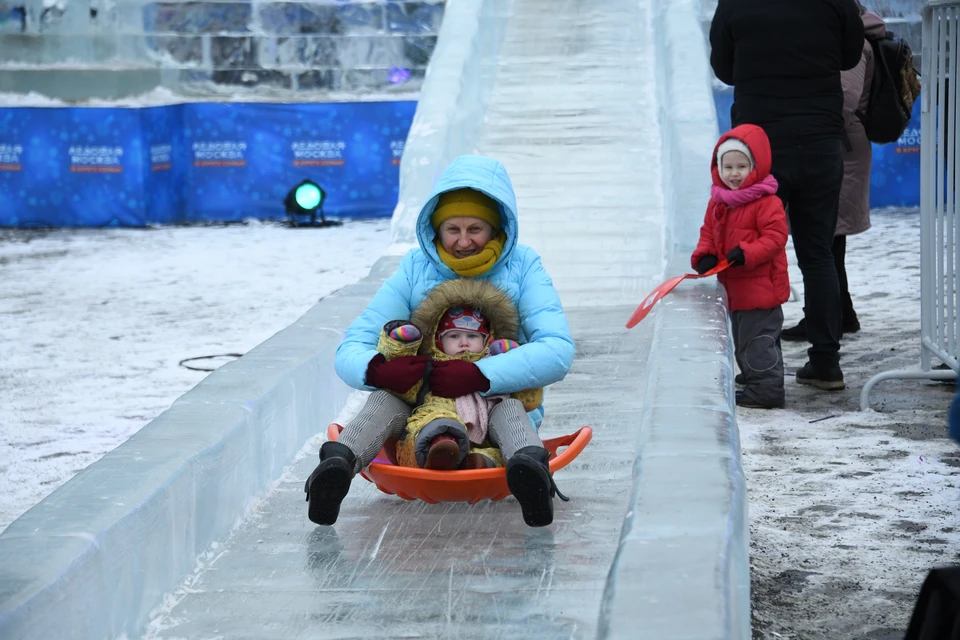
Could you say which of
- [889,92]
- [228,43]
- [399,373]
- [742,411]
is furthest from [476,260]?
[228,43]

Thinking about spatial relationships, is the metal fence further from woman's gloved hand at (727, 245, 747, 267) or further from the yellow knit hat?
the yellow knit hat

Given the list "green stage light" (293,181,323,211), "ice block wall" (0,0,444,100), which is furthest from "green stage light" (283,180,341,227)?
"ice block wall" (0,0,444,100)

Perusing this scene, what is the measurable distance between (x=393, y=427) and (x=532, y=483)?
0.47m

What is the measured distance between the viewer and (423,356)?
3.41m

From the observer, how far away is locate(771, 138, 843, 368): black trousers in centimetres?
540

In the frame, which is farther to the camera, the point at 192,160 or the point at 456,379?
the point at 192,160

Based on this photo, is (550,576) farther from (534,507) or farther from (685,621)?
(685,621)

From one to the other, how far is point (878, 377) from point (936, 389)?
522 mm

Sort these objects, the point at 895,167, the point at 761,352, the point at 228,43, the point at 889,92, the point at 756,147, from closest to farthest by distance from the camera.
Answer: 1. the point at 756,147
2. the point at 761,352
3. the point at 889,92
4. the point at 895,167
5. the point at 228,43

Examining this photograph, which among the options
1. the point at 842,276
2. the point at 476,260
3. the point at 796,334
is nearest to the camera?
the point at 476,260

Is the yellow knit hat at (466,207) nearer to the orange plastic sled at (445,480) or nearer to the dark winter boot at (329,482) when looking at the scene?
the orange plastic sled at (445,480)

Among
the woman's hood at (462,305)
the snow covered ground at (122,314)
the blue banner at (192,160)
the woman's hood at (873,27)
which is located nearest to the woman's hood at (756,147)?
the woman's hood at (873,27)

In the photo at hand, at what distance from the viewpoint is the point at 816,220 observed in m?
5.50

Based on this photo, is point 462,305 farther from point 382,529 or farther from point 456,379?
point 382,529
